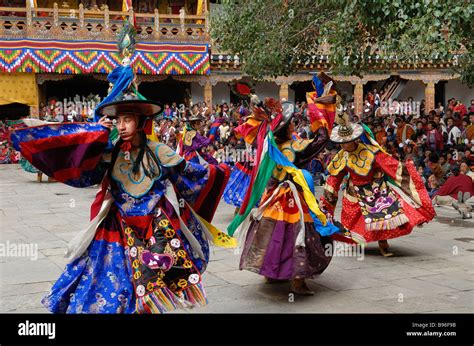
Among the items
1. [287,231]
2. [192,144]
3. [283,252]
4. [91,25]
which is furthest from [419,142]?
[91,25]

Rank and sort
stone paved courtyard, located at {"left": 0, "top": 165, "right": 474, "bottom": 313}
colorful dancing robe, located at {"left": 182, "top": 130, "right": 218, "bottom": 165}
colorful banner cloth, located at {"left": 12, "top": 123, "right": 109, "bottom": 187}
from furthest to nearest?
colorful dancing robe, located at {"left": 182, "top": 130, "right": 218, "bottom": 165}, stone paved courtyard, located at {"left": 0, "top": 165, "right": 474, "bottom": 313}, colorful banner cloth, located at {"left": 12, "top": 123, "right": 109, "bottom": 187}

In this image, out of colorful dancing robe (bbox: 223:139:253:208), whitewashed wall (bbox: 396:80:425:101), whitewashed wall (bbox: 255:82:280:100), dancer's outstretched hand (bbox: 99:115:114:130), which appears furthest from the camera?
whitewashed wall (bbox: 396:80:425:101)

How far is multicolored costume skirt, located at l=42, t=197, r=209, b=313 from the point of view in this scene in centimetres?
404

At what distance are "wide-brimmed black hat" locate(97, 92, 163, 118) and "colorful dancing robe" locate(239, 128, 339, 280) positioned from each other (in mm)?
1629

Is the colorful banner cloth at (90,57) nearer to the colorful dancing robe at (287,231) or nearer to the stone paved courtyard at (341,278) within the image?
the stone paved courtyard at (341,278)

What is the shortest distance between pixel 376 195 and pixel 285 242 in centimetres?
222

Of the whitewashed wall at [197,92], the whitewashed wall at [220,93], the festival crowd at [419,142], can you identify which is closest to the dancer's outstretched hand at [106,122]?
the festival crowd at [419,142]

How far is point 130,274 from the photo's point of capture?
13.6 ft

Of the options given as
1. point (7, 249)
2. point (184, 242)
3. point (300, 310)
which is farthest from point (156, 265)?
point (7, 249)

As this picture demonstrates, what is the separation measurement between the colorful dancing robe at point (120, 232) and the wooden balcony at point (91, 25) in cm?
1885

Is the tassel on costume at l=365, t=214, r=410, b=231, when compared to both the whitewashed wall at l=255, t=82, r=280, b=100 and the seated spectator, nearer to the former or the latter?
the seated spectator

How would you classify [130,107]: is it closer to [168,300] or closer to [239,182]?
[168,300]

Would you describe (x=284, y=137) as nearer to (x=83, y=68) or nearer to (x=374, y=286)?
(x=374, y=286)

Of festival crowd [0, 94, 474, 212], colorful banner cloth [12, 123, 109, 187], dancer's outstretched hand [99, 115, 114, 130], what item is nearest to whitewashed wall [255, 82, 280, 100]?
festival crowd [0, 94, 474, 212]
